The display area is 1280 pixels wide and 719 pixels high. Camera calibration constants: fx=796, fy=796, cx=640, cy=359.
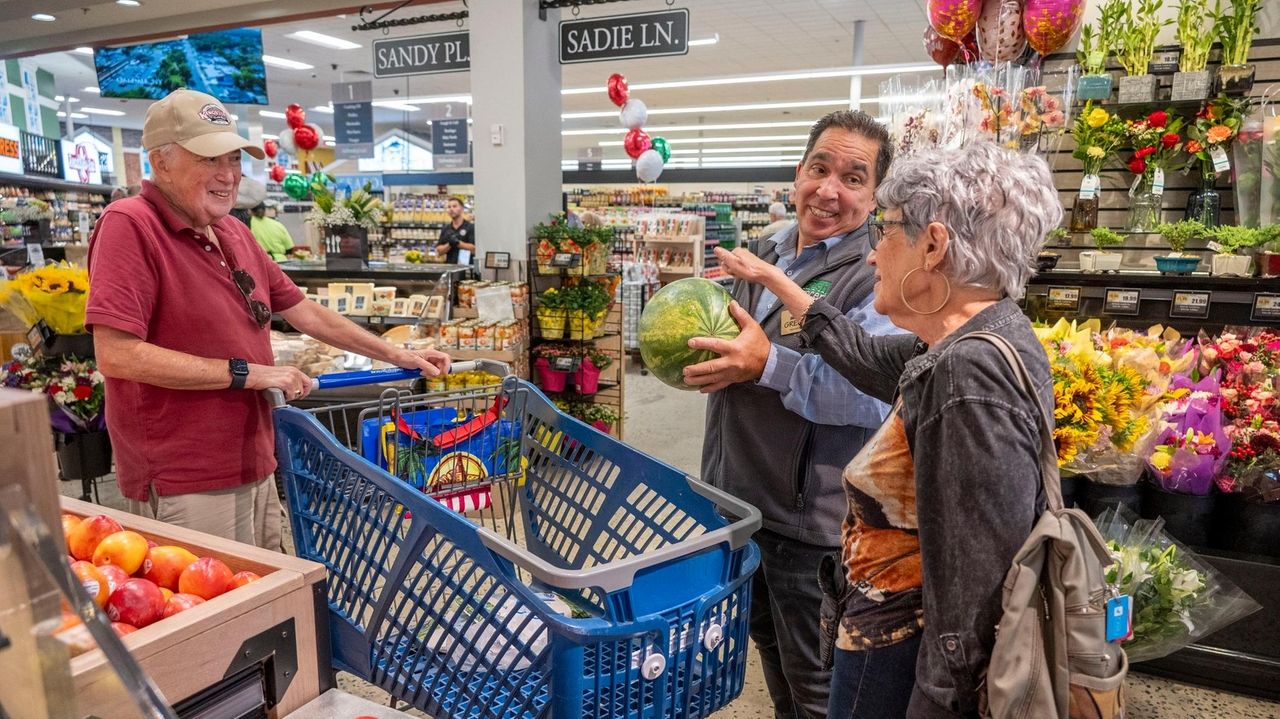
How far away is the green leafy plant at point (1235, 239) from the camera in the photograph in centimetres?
298

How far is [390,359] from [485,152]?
152 inches

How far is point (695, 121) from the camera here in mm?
18797

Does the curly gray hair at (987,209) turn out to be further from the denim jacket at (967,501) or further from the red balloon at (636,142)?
the red balloon at (636,142)

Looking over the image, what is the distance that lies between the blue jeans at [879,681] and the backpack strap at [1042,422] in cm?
31

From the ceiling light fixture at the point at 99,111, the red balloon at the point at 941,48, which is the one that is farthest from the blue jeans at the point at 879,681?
the ceiling light fixture at the point at 99,111

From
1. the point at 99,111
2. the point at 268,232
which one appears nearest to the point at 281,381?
the point at 268,232

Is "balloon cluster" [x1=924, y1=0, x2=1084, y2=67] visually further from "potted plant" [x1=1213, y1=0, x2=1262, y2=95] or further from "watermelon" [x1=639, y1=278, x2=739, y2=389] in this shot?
"watermelon" [x1=639, y1=278, x2=739, y2=389]

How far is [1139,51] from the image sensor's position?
340 centimetres

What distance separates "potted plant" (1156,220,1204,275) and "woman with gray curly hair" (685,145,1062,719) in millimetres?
2412

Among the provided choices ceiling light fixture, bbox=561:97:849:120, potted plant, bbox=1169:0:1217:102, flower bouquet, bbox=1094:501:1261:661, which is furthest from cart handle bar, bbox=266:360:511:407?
ceiling light fixture, bbox=561:97:849:120

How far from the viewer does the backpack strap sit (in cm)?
110

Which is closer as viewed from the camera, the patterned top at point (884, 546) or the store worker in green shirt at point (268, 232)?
the patterned top at point (884, 546)

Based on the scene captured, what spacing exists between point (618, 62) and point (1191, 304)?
11022 mm

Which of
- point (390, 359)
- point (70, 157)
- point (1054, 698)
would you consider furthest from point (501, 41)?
point (70, 157)
